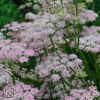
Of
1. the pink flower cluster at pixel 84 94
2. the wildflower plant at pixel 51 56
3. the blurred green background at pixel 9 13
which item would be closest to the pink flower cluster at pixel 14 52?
the wildflower plant at pixel 51 56

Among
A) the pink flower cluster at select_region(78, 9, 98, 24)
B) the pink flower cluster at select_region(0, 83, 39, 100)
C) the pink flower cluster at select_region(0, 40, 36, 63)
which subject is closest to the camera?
the pink flower cluster at select_region(0, 83, 39, 100)

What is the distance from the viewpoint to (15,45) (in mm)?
3355

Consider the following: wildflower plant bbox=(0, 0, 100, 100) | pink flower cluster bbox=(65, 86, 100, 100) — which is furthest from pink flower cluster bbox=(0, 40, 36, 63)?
pink flower cluster bbox=(65, 86, 100, 100)

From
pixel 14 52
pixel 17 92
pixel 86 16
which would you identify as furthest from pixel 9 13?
pixel 17 92

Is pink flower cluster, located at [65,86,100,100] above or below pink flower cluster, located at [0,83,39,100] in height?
below

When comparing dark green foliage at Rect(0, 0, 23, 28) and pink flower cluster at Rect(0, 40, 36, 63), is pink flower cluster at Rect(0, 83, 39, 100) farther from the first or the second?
dark green foliage at Rect(0, 0, 23, 28)

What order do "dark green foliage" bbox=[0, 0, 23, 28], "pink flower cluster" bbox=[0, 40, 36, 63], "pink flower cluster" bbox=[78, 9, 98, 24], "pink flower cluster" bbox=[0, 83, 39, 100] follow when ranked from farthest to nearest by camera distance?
"dark green foliage" bbox=[0, 0, 23, 28]
"pink flower cluster" bbox=[78, 9, 98, 24]
"pink flower cluster" bbox=[0, 40, 36, 63]
"pink flower cluster" bbox=[0, 83, 39, 100]

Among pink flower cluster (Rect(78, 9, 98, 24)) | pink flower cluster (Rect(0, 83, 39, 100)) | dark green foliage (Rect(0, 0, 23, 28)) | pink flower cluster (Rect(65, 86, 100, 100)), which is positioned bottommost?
dark green foliage (Rect(0, 0, 23, 28))

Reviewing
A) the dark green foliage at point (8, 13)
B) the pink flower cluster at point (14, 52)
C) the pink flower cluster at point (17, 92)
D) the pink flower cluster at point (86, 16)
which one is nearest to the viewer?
the pink flower cluster at point (17, 92)

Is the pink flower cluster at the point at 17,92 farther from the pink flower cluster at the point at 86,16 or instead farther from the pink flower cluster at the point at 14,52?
the pink flower cluster at the point at 86,16

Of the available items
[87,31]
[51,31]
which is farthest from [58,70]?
[87,31]

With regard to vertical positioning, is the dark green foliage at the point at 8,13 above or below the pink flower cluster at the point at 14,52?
below

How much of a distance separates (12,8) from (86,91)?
137 inches

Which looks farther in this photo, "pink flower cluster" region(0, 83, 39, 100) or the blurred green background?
the blurred green background
